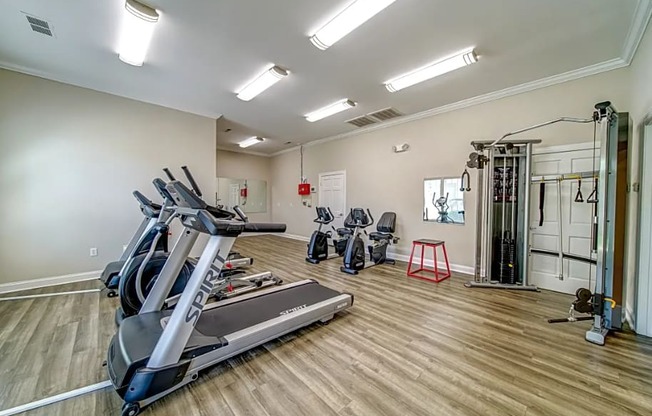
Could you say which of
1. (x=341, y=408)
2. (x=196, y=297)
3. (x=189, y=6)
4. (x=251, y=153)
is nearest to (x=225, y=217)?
(x=196, y=297)

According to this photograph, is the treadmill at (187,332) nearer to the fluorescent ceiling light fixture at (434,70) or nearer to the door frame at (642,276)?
the fluorescent ceiling light fixture at (434,70)

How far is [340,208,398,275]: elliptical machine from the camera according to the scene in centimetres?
461

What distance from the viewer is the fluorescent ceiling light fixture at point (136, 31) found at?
7.79 feet

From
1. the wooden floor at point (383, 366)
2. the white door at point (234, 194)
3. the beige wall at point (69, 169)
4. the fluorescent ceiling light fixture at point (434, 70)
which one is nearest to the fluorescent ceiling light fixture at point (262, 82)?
the fluorescent ceiling light fixture at point (434, 70)

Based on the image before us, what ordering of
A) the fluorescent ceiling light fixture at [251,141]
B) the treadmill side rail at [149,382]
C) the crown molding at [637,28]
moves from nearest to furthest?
the treadmill side rail at [149,382] < the crown molding at [637,28] < the fluorescent ceiling light fixture at [251,141]

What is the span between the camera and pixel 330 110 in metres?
5.11

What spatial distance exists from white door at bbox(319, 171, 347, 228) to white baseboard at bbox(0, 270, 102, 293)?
16.7ft

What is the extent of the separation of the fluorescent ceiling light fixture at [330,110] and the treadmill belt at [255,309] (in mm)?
3302

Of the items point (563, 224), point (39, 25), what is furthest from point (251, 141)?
point (563, 224)

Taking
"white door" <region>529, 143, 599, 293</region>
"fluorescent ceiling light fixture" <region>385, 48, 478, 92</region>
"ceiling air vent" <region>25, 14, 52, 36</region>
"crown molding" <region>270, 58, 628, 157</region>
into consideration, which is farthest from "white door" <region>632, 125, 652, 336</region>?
"ceiling air vent" <region>25, 14, 52, 36</region>

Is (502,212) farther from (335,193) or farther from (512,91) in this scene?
(335,193)

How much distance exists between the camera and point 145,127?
15.2ft

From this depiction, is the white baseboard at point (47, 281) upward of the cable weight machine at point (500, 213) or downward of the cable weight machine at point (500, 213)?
downward

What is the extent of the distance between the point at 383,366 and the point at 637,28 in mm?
4100
